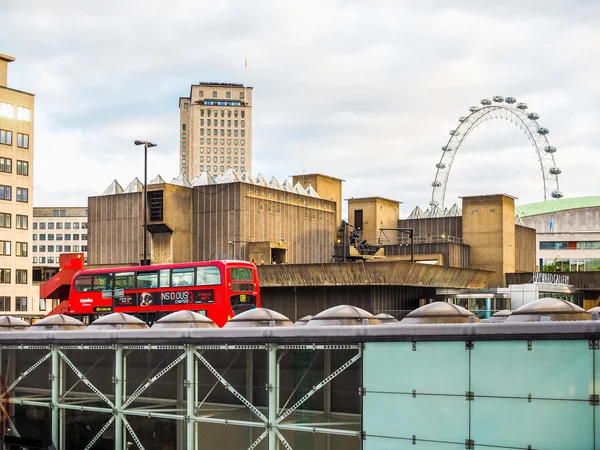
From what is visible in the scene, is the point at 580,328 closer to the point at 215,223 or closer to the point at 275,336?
the point at 275,336

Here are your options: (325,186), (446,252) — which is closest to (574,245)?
(325,186)

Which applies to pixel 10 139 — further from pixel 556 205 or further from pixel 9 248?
pixel 556 205

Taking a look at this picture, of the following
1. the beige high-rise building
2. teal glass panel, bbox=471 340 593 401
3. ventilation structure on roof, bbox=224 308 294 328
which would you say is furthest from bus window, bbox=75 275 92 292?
the beige high-rise building

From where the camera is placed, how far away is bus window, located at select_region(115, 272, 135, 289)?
47.9 m

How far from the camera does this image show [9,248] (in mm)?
105375

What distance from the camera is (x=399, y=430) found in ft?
69.7

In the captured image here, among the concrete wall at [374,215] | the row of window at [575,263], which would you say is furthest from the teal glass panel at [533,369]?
the row of window at [575,263]

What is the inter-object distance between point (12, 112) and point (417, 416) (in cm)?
9474

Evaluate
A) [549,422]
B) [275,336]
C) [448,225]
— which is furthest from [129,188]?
[549,422]

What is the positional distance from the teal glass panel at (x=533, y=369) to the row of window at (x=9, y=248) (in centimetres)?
9362

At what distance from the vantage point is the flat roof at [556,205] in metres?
182

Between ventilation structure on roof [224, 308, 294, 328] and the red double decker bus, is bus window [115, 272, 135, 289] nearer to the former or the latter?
the red double decker bus

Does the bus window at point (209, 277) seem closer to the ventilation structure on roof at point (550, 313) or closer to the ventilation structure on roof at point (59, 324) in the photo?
the ventilation structure on roof at point (59, 324)

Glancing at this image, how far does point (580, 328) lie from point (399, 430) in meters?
5.31
